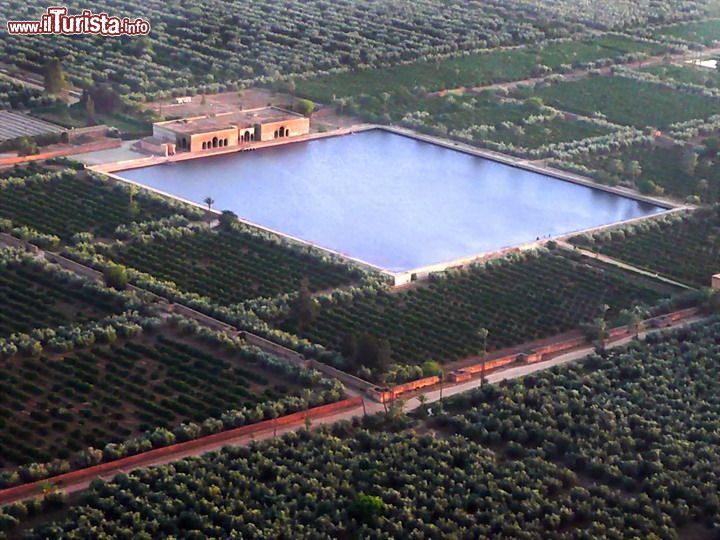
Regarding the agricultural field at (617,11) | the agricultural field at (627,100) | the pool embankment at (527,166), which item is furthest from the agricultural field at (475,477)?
the agricultural field at (617,11)

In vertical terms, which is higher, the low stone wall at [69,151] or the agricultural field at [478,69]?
the agricultural field at [478,69]

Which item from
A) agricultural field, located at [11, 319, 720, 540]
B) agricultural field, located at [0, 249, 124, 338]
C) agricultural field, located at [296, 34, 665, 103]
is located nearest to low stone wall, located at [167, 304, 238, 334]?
agricultural field, located at [0, 249, 124, 338]

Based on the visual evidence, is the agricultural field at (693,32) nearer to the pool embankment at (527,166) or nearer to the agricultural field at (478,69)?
the agricultural field at (478,69)

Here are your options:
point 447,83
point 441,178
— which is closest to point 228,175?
point 441,178

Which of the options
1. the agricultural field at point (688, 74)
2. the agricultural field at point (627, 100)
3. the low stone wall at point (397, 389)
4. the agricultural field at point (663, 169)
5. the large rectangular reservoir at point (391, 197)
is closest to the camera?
→ the low stone wall at point (397, 389)

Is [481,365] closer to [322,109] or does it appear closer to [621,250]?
[621,250]
